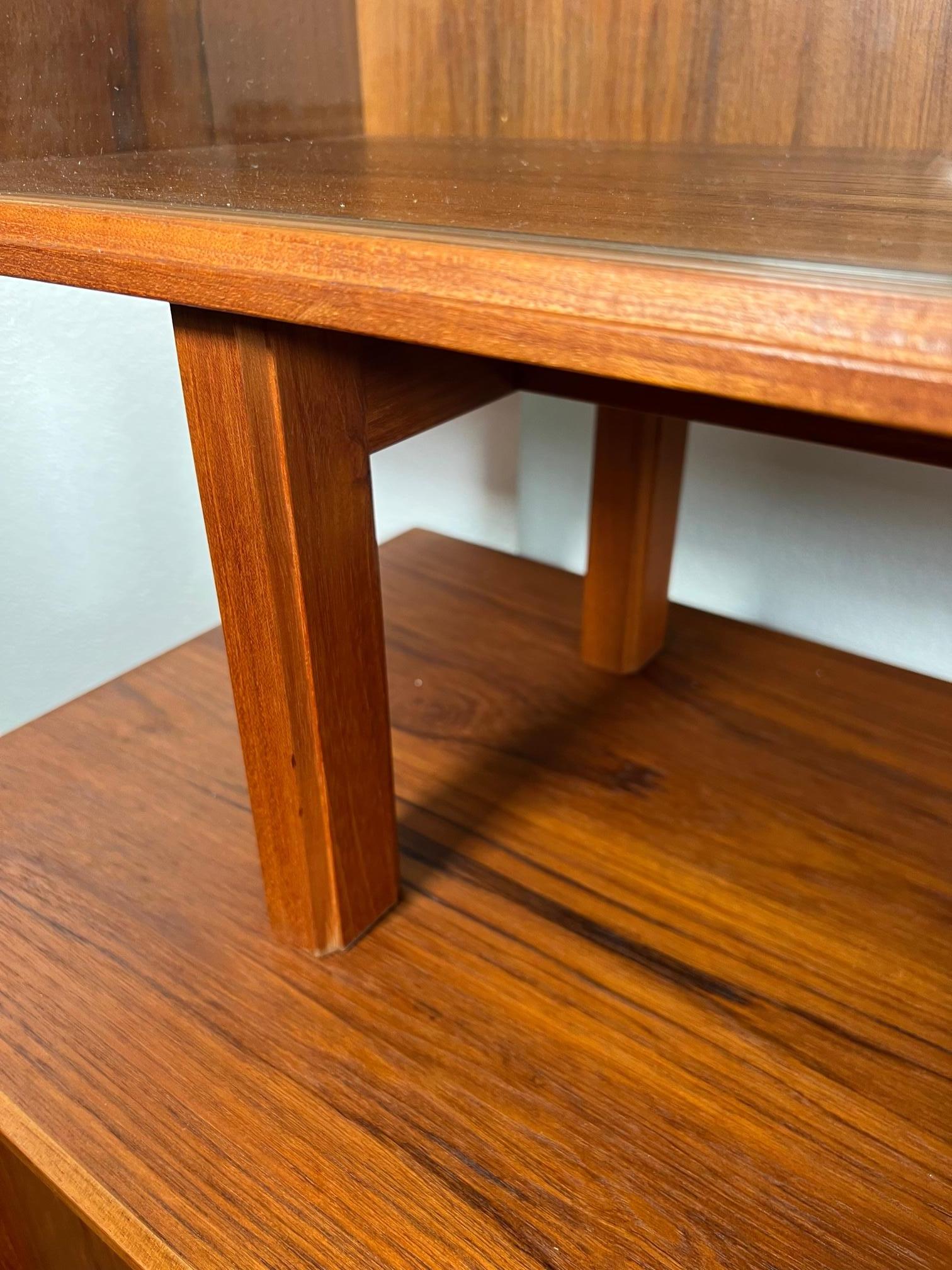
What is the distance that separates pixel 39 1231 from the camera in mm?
533

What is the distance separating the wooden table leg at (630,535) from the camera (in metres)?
0.72

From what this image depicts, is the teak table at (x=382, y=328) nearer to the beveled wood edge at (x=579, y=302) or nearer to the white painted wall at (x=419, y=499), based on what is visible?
the beveled wood edge at (x=579, y=302)

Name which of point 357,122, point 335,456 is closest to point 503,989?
point 335,456

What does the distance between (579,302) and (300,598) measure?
22 centimetres

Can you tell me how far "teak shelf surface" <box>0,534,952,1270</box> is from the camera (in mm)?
422

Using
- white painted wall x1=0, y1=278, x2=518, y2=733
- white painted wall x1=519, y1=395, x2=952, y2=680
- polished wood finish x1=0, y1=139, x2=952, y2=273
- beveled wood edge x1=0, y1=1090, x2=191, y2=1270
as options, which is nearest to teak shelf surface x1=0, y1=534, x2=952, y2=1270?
beveled wood edge x1=0, y1=1090, x2=191, y2=1270

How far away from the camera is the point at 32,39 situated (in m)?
0.48

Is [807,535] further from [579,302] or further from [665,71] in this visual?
[579,302]

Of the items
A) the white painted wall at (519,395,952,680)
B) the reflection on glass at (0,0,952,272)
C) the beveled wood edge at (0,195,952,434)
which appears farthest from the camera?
the white painted wall at (519,395,952,680)

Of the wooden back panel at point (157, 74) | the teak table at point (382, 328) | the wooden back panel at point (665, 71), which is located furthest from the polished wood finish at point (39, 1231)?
the wooden back panel at point (665, 71)

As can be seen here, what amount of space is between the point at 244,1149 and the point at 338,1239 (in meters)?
0.06

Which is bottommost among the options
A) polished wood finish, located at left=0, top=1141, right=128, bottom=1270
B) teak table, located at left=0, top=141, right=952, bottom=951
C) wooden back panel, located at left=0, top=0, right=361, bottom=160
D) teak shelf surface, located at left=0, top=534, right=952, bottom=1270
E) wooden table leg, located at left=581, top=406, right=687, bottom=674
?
polished wood finish, located at left=0, top=1141, right=128, bottom=1270

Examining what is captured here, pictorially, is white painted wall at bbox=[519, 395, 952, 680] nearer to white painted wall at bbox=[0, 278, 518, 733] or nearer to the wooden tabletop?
white painted wall at bbox=[0, 278, 518, 733]

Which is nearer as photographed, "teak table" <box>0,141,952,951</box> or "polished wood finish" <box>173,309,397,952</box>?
"teak table" <box>0,141,952,951</box>
